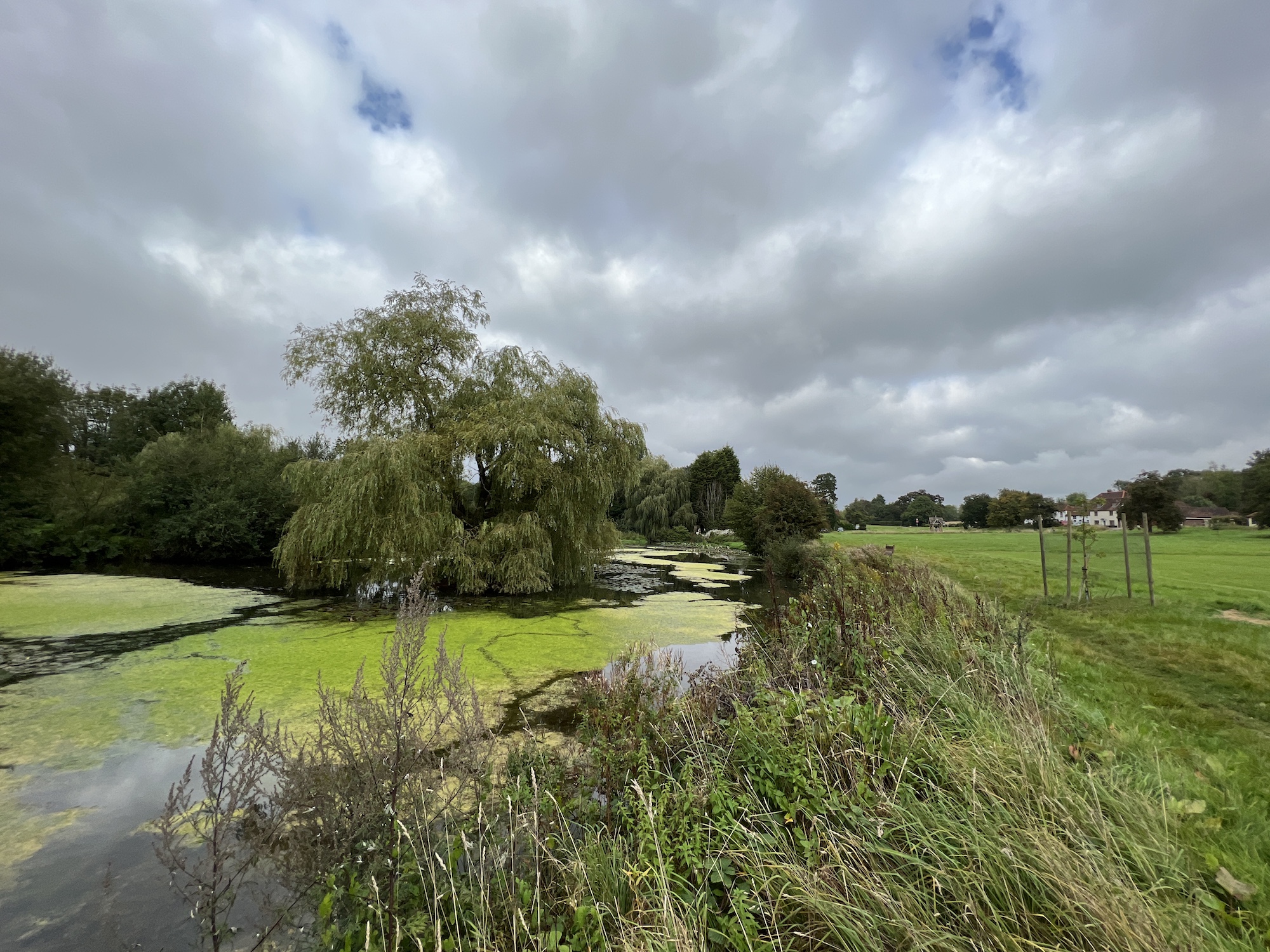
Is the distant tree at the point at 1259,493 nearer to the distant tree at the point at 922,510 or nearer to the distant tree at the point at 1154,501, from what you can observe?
the distant tree at the point at 1154,501

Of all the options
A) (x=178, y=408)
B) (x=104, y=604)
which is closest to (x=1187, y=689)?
(x=104, y=604)

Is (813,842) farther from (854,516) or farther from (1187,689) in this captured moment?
(854,516)

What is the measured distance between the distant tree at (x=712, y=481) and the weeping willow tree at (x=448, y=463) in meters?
29.3

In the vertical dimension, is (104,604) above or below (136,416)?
below

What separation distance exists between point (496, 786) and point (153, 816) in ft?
7.21

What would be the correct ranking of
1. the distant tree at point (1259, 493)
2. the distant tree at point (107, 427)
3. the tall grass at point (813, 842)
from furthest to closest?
the distant tree at point (107, 427)
the distant tree at point (1259, 493)
the tall grass at point (813, 842)

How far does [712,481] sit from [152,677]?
3950cm

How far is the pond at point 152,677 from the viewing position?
2.75m

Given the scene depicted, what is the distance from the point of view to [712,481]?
43.8 m

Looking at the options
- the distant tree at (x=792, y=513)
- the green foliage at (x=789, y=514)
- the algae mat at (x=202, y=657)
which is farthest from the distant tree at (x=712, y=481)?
the algae mat at (x=202, y=657)

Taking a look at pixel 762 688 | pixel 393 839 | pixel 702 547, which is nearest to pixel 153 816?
pixel 393 839

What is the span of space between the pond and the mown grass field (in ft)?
11.9

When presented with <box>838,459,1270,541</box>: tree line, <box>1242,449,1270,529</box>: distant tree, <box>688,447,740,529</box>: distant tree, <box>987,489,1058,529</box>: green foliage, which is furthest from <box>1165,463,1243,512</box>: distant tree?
<box>688,447,740,529</box>: distant tree

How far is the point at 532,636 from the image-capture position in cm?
827
